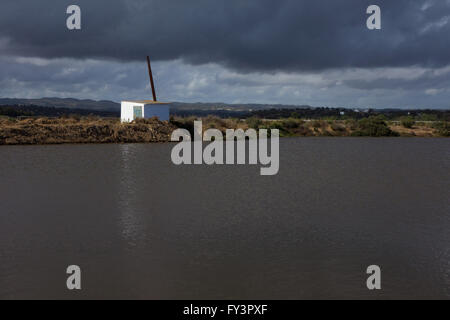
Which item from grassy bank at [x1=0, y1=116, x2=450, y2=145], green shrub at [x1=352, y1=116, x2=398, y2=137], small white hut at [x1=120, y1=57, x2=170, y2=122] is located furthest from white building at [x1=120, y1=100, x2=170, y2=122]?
green shrub at [x1=352, y1=116, x2=398, y2=137]

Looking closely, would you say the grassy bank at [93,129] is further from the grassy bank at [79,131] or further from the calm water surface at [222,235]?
the calm water surface at [222,235]

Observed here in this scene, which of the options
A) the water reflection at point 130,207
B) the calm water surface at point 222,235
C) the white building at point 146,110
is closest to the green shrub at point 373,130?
the white building at point 146,110

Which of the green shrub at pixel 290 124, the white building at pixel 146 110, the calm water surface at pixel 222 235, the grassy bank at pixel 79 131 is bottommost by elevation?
the calm water surface at pixel 222 235

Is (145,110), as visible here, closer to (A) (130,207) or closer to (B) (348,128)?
(A) (130,207)

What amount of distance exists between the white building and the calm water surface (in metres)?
34.9

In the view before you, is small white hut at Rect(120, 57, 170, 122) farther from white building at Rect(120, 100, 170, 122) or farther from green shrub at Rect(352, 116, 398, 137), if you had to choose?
green shrub at Rect(352, 116, 398, 137)

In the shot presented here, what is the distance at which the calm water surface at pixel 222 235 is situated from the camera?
36.4 feet

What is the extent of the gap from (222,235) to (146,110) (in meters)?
51.0

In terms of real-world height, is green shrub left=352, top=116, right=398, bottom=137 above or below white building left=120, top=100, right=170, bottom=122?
below

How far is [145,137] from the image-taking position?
6119 centimetres

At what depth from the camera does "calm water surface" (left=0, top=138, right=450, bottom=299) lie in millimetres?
11094

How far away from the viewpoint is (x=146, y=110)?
209ft

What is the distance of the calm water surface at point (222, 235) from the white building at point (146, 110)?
114ft
